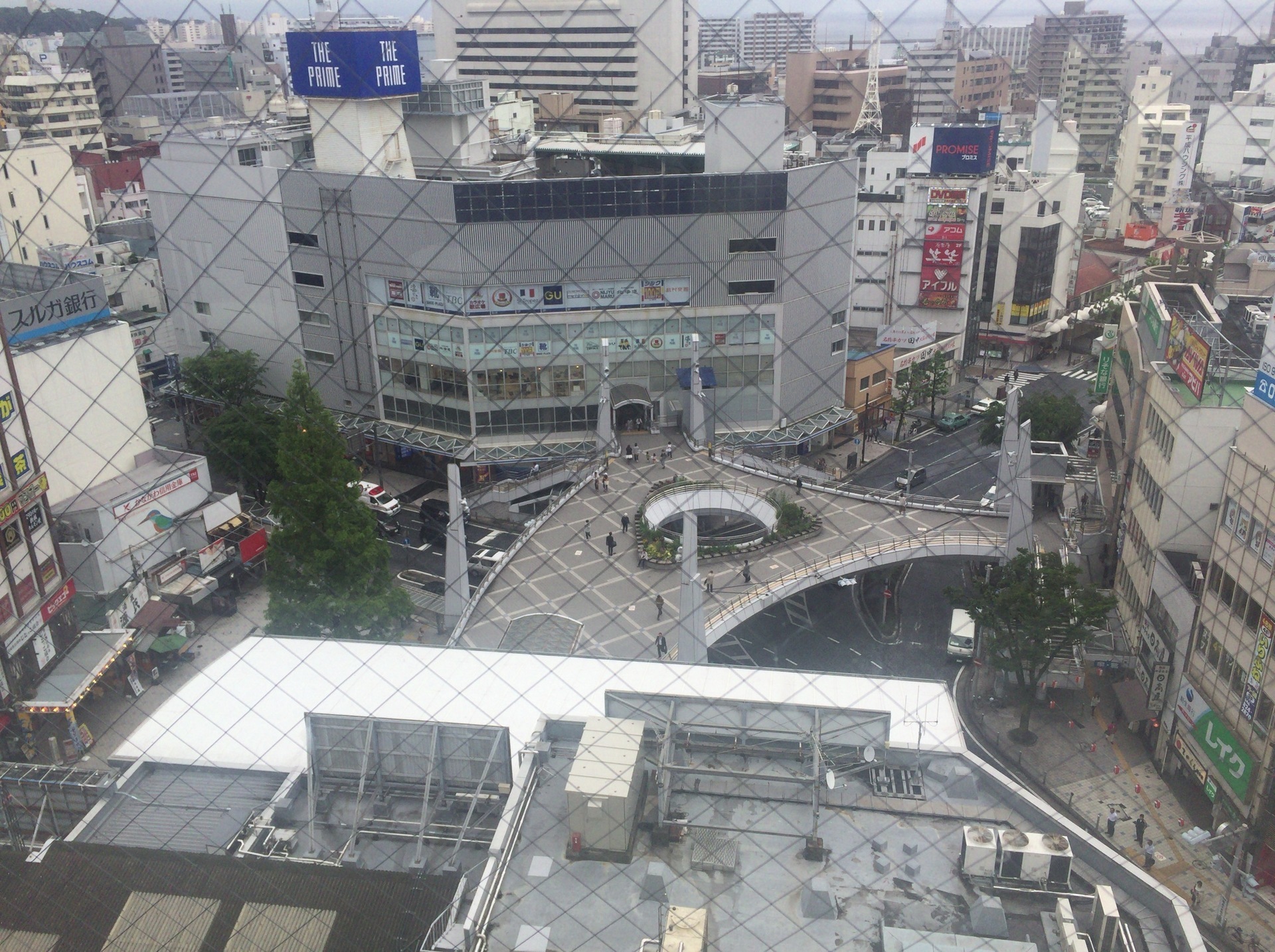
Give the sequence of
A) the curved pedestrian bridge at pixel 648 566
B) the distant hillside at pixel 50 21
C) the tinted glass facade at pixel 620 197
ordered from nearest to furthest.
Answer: the distant hillside at pixel 50 21, the curved pedestrian bridge at pixel 648 566, the tinted glass facade at pixel 620 197

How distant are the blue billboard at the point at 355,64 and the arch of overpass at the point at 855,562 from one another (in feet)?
10.9

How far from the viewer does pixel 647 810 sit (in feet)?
6.73

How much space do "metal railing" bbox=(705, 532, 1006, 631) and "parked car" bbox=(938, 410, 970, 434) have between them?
10.3ft

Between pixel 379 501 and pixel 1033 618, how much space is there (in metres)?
4.07

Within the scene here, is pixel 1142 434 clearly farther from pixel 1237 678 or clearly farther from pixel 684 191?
pixel 684 191

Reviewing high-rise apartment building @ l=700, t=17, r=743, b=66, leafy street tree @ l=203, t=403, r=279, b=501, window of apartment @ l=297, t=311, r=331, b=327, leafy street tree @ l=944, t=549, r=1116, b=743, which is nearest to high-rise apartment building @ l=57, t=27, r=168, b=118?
high-rise apartment building @ l=700, t=17, r=743, b=66

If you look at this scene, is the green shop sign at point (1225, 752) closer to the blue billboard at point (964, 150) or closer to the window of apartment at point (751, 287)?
the window of apartment at point (751, 287)

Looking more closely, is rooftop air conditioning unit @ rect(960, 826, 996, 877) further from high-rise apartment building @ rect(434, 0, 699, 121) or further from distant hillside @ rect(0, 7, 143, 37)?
high-rise apartment building @ rect(434, 0, 699, 121)

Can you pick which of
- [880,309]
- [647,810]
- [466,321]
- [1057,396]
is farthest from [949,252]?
[647,810]

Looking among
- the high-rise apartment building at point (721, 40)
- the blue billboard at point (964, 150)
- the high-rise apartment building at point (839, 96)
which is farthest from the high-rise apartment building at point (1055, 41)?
the high-rise apartment building at point (839, 96)

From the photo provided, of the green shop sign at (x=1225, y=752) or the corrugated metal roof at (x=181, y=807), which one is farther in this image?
the green shop sign at (x=1225, y=752)

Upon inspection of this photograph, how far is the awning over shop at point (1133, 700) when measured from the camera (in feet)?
14.1

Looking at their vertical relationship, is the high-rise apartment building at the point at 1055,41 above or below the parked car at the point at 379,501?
above

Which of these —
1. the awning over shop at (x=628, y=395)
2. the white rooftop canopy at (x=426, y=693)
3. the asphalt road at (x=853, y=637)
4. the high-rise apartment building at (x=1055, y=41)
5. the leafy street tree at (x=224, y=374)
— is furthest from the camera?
the leafy street tree at (x=224, y=374)
